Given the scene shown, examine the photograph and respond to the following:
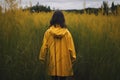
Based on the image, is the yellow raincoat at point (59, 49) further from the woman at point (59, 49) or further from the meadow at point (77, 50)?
the meadow at point (77, 50)

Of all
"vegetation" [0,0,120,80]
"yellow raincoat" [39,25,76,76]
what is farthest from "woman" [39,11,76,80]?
"vegetation" [0,0,120,80]

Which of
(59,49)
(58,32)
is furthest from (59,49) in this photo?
(58,32)

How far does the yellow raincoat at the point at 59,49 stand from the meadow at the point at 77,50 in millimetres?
259

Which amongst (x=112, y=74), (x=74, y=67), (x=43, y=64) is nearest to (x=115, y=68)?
(x=112, y=74)

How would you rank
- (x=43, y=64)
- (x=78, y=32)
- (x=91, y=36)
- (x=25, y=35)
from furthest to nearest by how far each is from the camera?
(x=78, y=32) → (x=91, y=36) → (x=25, y=35) → (x=43, y=64)

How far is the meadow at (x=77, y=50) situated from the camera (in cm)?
702

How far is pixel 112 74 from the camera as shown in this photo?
25.5 feet

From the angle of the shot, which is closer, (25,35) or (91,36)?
(25,35)

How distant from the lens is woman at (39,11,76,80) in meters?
7.39

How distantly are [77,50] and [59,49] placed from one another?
104 centimetres

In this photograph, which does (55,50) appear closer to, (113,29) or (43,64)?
(43,64)

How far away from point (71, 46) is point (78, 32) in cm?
174

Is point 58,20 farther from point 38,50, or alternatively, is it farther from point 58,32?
point 38,50

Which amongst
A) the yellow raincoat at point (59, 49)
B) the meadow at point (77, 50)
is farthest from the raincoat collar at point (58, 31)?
the meadow at point (77, 50)
